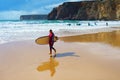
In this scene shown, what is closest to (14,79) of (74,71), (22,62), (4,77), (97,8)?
(4,77)

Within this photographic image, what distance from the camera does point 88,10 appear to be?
123 m

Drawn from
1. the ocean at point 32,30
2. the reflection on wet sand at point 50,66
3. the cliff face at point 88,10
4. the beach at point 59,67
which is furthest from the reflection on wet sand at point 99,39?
the cliff face at point 88,10

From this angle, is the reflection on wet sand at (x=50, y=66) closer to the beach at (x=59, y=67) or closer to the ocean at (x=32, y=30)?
the beach at (x=59, y=67)

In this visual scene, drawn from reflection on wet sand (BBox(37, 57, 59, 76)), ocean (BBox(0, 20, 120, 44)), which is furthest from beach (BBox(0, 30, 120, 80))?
ocean (BBox(0, 20, 120, 44))

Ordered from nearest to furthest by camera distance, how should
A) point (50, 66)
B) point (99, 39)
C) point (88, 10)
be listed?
point (50, 66) < point (99, 39) < point (88, 10)

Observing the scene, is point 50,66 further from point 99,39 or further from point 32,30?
point 32,30

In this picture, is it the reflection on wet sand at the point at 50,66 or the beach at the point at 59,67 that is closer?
the beach at the point at 59,67

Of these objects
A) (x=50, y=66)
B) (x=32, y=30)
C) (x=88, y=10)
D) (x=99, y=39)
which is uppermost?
(x=88, y=10)

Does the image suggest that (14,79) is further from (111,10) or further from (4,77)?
(111,10)

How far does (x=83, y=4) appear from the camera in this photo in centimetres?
12769

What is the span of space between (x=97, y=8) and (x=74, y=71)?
111271mm

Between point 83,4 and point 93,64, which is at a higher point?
point 83,4

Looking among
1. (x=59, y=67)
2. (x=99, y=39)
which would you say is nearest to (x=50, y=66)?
(x=59, y=67)

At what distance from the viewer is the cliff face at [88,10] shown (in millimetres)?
104894
